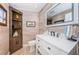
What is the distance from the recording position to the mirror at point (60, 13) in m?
1.41

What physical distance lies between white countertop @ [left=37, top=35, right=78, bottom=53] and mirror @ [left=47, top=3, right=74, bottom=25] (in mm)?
224

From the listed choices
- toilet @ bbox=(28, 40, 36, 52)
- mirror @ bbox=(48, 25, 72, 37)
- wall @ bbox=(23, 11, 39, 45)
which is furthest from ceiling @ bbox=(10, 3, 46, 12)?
toilet @ bbox=(28, 40, 36, 52)

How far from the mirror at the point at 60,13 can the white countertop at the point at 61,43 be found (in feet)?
0.73

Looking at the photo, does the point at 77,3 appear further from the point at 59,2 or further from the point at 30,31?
the point at 30,31

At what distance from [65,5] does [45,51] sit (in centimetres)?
69

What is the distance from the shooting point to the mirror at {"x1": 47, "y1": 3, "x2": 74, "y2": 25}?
1407 mm

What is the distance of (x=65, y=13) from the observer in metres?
1.46

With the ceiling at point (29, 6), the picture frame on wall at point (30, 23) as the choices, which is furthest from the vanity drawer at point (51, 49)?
Answer: the ceiling at point (29, 6)

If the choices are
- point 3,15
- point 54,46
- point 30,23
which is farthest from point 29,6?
point 54,46

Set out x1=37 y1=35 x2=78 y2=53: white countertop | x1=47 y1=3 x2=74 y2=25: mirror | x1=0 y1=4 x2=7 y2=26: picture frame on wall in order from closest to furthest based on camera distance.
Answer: x1=37 y1=35 x2=78 y2=53: white countertop < x1=47 y1=3 x2=74 y2=25: mirror < x1=0 y1=4 x2=7 y2=26: picture frame on wall

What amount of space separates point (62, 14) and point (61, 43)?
0.39m

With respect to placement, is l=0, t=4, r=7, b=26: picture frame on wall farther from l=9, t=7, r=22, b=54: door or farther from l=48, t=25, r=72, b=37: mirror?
l=48, t=25, r=72, b=37: mirror

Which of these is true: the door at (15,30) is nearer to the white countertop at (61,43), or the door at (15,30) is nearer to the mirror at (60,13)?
the white countertop at (61,43)

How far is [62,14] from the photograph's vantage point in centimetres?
150
